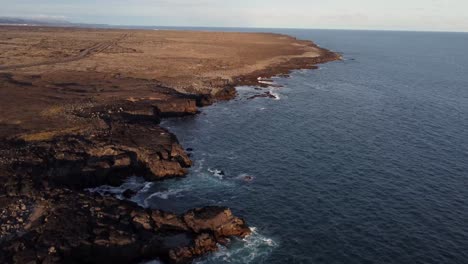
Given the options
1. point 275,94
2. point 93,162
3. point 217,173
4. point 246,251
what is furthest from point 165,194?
point 275,94

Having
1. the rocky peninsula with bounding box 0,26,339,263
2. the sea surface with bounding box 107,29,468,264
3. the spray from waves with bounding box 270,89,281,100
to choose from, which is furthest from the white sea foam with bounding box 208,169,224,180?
the spray from waves with bounding box 270,89,281,100

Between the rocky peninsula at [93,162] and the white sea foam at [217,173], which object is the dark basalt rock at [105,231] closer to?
the rocky peninsula at [93,162]

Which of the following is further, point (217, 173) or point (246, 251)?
point (217, 173)

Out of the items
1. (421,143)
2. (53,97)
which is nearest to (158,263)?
(421,143)

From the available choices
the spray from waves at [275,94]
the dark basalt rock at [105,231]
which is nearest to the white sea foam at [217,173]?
the dark basalt rock at [105,231]

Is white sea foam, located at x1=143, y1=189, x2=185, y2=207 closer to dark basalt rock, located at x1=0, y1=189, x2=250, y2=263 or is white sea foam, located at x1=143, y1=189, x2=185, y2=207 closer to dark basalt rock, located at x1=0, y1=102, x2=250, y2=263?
dark basalt rock, located at x1=0, y1=102, x2=250, y2=263

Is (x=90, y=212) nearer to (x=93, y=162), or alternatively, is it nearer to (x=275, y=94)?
(x=93, y=162)
